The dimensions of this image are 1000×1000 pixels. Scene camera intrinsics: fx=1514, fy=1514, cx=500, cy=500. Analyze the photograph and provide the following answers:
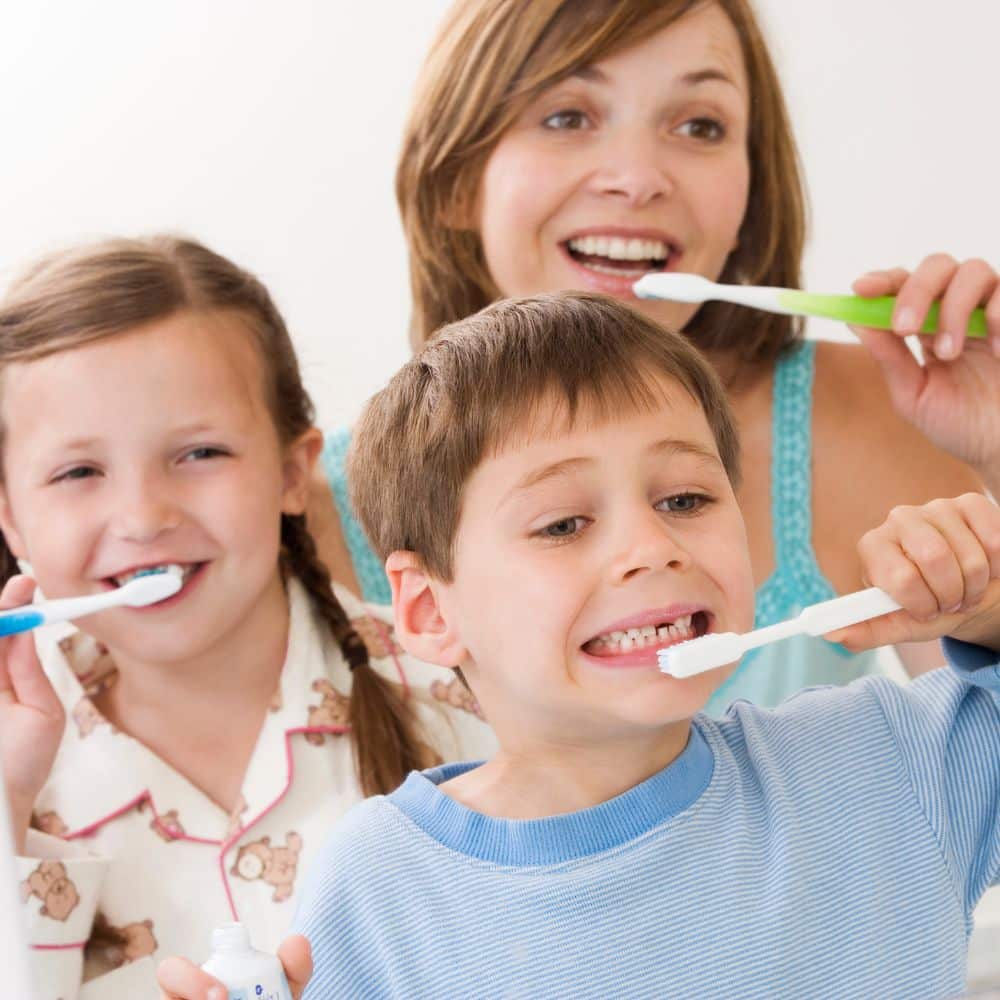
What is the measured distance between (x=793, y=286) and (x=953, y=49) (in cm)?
29

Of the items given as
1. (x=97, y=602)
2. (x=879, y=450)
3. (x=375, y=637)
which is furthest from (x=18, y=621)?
(x=879, y=450)

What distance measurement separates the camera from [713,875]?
0.63 m

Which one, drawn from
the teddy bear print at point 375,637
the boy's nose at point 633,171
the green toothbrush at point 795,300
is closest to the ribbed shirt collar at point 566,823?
the green toothbrush at point 795,300

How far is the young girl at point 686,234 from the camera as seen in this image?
972 mm

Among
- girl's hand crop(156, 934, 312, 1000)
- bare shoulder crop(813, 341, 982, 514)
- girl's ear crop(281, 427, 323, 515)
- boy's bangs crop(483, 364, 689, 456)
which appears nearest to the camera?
girl's hand crop(156, 934, 312, 1000)

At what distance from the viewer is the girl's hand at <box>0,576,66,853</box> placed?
2.70 feet

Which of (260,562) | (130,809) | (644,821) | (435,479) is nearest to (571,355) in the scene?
(435,479)

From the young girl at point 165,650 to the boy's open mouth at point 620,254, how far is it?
0.71 feet

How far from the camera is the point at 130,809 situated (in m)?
0.90

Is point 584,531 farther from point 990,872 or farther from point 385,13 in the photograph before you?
point 385,13

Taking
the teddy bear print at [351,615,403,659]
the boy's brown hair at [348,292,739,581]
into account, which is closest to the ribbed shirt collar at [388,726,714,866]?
the boy's brown hair at [348,292,739,581]

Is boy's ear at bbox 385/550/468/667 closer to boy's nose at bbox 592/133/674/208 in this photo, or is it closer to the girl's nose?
the girl's nose

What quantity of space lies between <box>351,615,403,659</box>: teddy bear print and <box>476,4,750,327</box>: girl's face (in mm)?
249

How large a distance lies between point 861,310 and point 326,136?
55 centimetres
